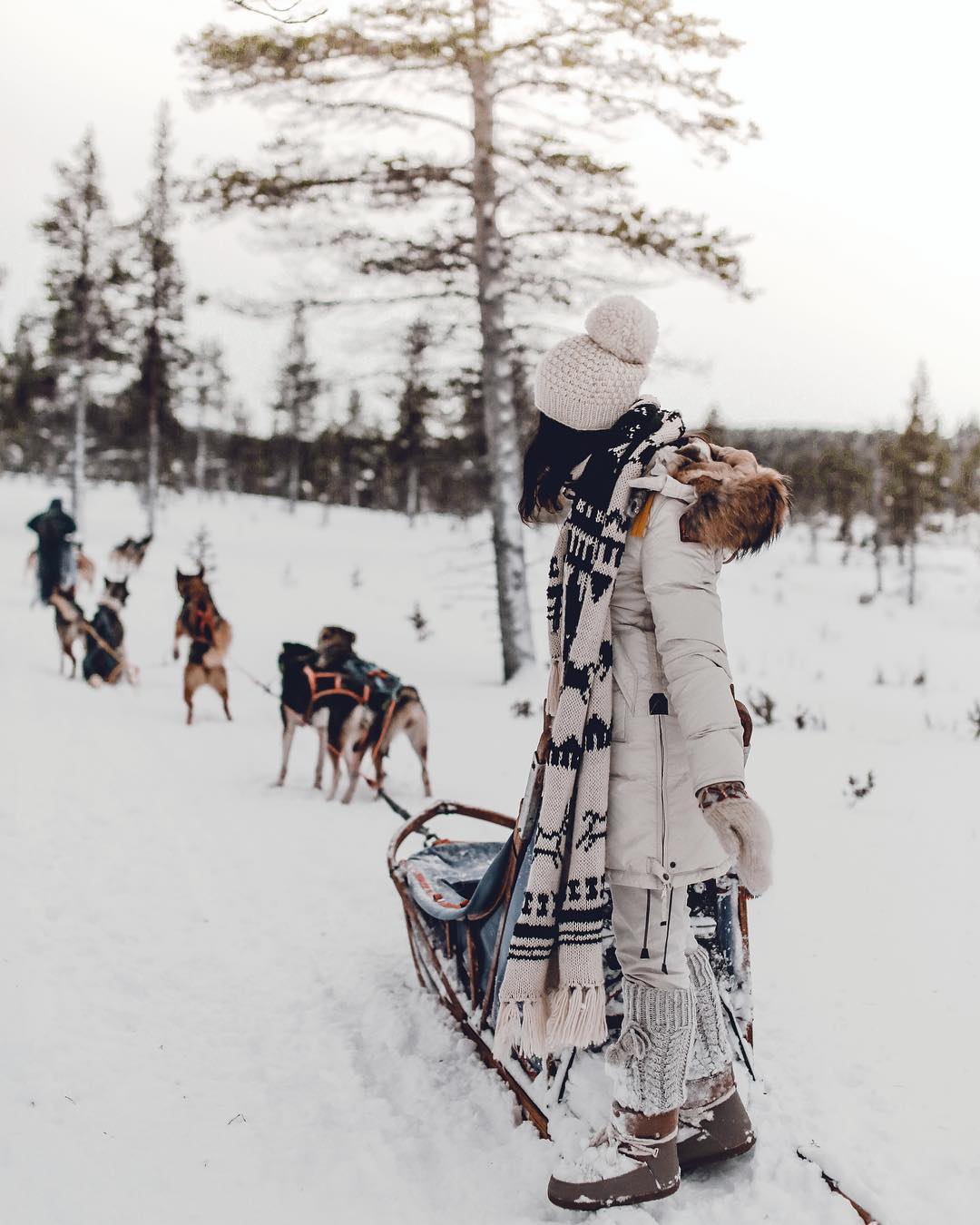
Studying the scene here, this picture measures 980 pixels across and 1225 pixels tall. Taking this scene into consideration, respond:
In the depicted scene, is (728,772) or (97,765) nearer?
(728,772)

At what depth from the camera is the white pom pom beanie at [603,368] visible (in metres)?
2.31

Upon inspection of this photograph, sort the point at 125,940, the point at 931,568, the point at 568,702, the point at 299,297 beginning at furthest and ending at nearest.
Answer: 1. the point at 931,568
2. the point at 299,297
3. the point at 125,940
4. the point at 568,702

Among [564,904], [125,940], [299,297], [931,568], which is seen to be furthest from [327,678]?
[931,568]

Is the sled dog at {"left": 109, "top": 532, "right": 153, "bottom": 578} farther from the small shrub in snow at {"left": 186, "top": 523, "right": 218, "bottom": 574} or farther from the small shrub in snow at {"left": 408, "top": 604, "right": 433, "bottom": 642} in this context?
the small shrub in snow at {"left": 408, "top": 604, "right": 433, "bottom": 642}

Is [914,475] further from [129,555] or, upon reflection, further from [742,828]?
[742,828]

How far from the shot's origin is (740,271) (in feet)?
33.6

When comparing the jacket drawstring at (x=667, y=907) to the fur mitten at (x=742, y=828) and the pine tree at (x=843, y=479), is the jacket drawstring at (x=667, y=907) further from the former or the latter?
the pine tree at (x=843, y=479)

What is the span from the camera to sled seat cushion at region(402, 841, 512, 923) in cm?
281

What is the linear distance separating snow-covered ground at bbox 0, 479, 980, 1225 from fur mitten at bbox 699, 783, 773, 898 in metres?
1.04

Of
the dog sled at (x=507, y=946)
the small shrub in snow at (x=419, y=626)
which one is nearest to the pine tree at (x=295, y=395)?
the small shrub in snow at (x=419, y=626)

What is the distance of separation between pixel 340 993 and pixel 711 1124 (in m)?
1.73

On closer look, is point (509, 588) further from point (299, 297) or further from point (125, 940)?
point (125, 940)

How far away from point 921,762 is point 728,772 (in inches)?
217

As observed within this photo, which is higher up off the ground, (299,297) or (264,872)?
(299,297)
